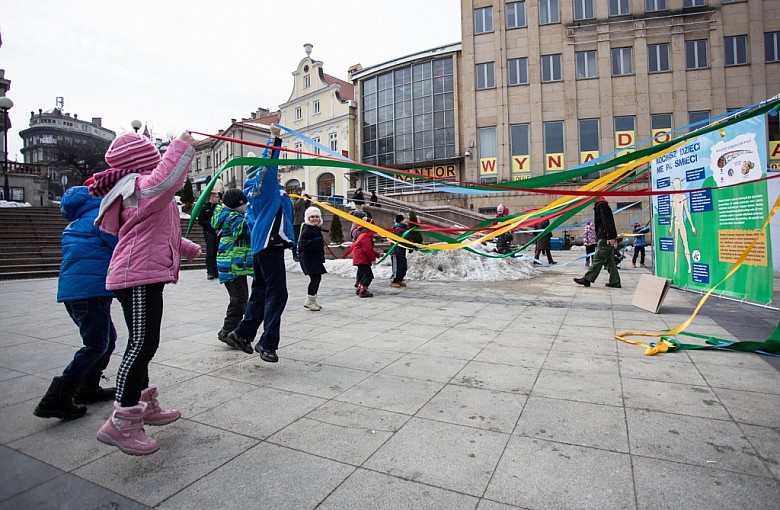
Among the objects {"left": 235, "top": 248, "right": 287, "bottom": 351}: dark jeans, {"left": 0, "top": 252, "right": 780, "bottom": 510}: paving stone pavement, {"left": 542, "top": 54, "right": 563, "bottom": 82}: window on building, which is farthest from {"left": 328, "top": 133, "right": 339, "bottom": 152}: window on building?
{"left": 235, "top": 248, "right": 287, "bottom": 351}: dark jeans

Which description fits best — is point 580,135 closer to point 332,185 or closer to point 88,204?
point 332,185

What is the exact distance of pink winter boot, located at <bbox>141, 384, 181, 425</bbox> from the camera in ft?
9.46

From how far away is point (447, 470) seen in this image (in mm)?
2373

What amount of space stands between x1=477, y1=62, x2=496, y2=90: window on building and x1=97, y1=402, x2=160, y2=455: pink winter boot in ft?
106

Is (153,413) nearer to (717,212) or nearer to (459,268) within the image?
(717,212)

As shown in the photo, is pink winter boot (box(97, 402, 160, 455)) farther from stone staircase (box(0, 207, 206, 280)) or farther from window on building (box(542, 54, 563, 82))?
window on building (box(542, 54, 563, 82))

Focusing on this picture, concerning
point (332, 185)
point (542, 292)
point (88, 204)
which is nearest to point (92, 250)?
point (88, 204)

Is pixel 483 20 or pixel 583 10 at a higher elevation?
pixel 483 20

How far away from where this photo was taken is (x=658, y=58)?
2858cm

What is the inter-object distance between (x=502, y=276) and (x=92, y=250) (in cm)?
1002

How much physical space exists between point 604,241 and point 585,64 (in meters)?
25.2

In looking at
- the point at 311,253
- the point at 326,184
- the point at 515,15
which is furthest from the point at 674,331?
the point at 326,184

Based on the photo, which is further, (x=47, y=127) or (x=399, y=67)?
(x=47, y=127)

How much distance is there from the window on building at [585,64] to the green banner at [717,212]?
23.9m
